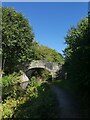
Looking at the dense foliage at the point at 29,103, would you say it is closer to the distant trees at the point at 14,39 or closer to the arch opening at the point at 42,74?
the distant trees at the point at 14,39

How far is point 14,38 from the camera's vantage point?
83.7ft

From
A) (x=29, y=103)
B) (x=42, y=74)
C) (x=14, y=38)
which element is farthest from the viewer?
(x=42, y=74)

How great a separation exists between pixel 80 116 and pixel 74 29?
22.3 m

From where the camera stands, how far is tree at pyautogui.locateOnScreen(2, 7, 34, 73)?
2472 centimetres

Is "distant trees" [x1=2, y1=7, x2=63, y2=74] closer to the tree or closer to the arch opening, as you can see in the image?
the tree

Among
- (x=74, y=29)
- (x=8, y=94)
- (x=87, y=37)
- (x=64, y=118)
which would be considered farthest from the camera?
(x=74, y=29)

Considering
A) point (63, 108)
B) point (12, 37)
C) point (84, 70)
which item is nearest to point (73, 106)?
point (63, 108)

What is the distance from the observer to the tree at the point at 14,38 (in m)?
24.7

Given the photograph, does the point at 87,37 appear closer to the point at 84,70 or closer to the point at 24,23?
the point at 84,70

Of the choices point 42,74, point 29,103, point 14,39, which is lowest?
point 29,103

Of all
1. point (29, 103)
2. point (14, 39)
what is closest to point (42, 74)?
point (14, 39)

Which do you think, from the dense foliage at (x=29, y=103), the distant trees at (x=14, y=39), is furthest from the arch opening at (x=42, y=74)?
the dense foliage at (x=29, y=103)

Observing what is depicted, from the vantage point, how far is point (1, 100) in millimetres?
19828

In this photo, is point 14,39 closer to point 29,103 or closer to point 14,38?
point 14,38
